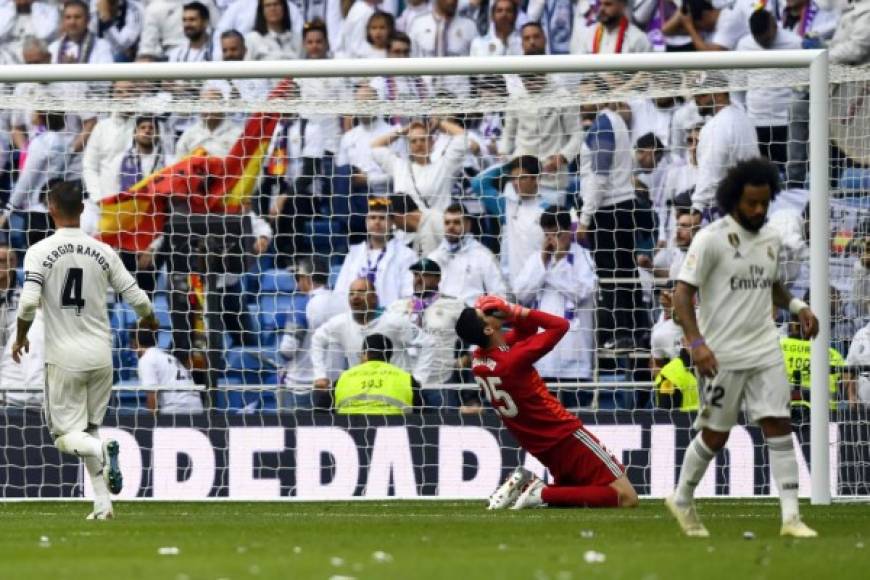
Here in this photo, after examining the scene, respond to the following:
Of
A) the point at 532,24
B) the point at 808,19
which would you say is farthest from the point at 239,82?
the point at 808,19

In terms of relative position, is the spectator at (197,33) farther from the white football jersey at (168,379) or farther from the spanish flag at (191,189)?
the white football jersey at (168,379)

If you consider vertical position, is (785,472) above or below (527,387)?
below

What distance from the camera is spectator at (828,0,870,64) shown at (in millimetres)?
16344

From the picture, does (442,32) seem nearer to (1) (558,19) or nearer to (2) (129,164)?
(1) (558,19)

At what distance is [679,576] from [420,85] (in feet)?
30.1

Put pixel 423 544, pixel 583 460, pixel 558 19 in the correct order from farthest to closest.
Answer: pixel 558 19 < pixel 583 460 < pixel 423 544

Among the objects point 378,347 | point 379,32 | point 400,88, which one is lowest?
point 378,347

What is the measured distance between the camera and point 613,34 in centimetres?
1819

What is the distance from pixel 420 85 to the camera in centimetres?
1521

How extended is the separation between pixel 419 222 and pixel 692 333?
6969 millimetres

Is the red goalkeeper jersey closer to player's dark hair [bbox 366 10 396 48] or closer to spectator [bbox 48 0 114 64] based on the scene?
player's dark hair [bbox 366 10 396 48]

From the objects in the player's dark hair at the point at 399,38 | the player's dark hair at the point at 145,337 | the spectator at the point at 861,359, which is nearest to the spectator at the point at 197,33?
the player's dark hair at the point at 399,38

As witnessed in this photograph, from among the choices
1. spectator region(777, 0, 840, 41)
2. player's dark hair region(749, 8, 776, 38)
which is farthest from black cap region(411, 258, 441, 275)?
spectator region(777, 0, 840, 41)

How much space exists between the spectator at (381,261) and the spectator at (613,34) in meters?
4.12
